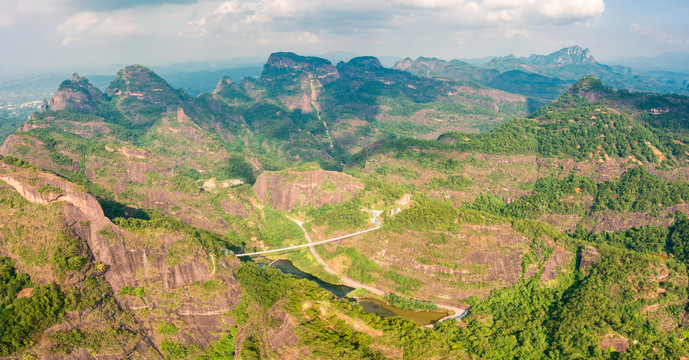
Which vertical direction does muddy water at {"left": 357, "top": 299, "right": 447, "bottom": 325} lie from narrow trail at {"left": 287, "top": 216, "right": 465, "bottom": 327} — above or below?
below

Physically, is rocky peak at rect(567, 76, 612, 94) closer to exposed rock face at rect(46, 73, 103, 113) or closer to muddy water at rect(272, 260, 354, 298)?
muddy water at rect(272, 260, 354, 298)

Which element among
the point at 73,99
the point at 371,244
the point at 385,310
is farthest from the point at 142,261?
the point at 73,99

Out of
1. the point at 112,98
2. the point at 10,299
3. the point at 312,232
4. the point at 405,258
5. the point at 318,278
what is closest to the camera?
the point at 10,299

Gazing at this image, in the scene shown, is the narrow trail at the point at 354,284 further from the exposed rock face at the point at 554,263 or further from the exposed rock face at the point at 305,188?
the exposed rock face at the point at 554,263

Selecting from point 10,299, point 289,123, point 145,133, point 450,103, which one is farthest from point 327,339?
point 450,103

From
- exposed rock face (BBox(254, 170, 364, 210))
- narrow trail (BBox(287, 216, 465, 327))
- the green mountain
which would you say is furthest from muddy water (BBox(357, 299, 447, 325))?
exposed rock face (BBox(254, 170, 364, 210))

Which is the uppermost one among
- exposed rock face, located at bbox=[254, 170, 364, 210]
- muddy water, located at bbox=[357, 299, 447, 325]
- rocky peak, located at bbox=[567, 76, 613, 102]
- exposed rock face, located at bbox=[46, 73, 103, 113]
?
exposed rock face, located at bbox=[46, 73, 103, 113]

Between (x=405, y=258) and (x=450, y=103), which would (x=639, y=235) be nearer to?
(x=405, y=258)

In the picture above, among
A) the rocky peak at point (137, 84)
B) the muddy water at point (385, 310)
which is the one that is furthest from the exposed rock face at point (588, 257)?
the rocky peak at point (137, 84)
